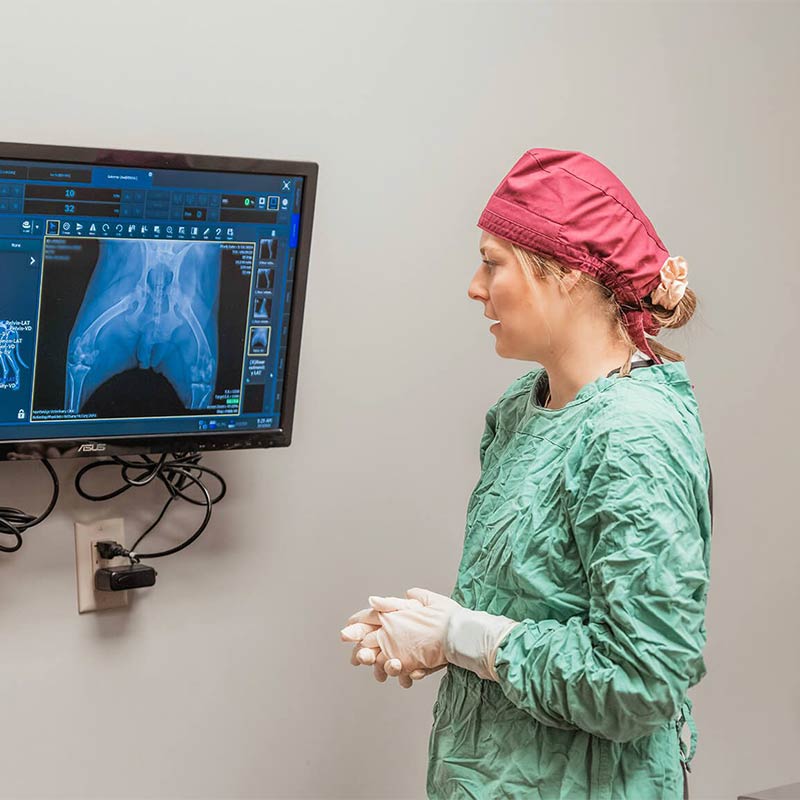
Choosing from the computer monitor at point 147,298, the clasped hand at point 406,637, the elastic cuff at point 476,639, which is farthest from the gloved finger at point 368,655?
the computer monitor at point 147,298

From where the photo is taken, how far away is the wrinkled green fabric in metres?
1.33

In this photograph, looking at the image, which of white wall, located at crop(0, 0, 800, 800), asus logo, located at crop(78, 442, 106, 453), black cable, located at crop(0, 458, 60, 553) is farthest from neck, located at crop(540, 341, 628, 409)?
black cable, located at crop(0, 458, 60, 553)

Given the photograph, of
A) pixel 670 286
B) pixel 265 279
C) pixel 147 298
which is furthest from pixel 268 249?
pixel 670 286

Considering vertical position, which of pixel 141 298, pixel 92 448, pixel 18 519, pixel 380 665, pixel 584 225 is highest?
pixel 584 225

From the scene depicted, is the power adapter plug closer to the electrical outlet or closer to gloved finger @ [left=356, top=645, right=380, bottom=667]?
the electrical outlet

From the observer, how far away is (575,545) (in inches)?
56.5

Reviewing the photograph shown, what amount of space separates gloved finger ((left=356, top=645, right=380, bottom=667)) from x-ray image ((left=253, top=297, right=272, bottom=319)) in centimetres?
54

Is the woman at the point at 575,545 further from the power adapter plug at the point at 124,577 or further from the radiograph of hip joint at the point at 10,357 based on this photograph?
the radiograph of hip joint at the point at 10,357

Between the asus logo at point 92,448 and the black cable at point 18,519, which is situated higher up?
the asus logo at point 92,448

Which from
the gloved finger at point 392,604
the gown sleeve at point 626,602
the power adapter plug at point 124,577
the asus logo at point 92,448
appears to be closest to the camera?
the gown sleeve at point 626,602

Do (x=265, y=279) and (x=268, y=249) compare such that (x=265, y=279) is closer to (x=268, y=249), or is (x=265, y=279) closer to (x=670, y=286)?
(x=268, y=249)

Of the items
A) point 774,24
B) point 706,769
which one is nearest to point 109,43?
point 774,24

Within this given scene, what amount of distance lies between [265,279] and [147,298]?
0.61 ft

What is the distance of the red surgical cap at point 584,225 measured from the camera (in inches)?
59.1
